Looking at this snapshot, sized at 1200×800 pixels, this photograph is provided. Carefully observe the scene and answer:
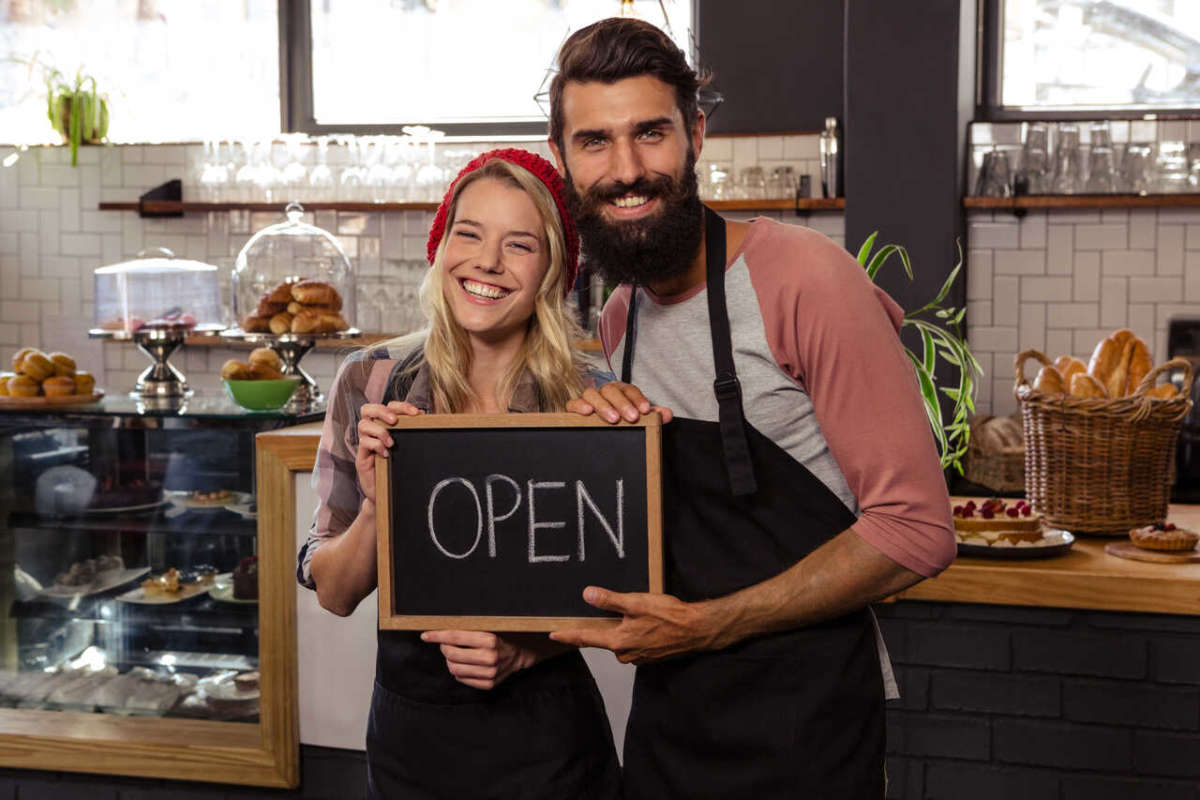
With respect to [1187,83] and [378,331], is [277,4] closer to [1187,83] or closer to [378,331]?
[378,331]

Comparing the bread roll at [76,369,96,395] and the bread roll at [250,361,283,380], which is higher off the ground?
the bread roll at [250,361,283,380]

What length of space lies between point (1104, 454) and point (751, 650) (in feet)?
4.01

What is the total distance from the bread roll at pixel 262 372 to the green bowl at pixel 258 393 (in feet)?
0.09

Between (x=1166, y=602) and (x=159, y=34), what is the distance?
5.05 meters

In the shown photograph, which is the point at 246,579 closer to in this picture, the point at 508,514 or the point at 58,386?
the point at 58,386

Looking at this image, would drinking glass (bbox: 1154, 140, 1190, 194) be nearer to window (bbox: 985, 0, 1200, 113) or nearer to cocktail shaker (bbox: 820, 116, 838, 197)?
window (bbox: 985, 0, 1200, 113)

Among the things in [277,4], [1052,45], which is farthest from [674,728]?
[277,4]

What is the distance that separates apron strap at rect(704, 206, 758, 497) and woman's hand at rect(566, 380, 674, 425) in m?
0.07

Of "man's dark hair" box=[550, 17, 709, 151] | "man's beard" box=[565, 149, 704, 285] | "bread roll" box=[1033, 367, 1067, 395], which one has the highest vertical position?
"man's dark hair" box=[550, 17, 709, 151]

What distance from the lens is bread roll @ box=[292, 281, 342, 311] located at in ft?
9.52

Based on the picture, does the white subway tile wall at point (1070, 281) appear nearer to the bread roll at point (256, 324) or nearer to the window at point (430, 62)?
the window at point (430, 62)

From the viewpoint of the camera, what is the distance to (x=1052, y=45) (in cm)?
483

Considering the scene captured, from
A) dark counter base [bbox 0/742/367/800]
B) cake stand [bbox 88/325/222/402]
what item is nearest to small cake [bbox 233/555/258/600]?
dark counter base [bbox 0/742/367/800]

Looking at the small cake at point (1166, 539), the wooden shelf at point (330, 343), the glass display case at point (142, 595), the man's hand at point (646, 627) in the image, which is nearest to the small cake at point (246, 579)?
the glass display case at point (142, 595)
